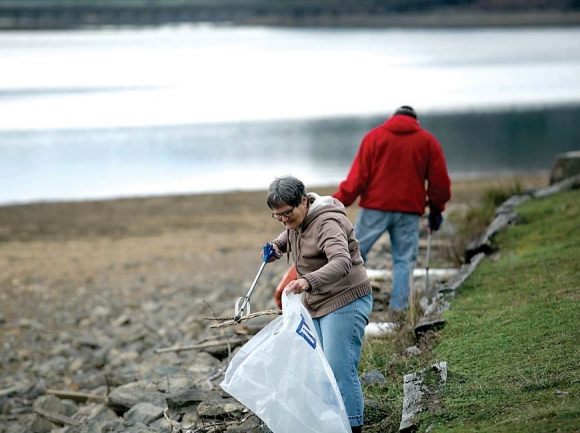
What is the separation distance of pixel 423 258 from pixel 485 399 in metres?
5.00

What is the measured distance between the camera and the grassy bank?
14.3ft

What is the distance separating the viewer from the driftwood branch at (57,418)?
7.19 m

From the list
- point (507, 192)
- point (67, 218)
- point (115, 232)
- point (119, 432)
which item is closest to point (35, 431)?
point (119, 432)

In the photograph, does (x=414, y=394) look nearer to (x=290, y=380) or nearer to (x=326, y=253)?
(x=290, y=380)

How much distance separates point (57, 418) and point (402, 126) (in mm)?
3746

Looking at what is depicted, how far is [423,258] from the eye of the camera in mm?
9562

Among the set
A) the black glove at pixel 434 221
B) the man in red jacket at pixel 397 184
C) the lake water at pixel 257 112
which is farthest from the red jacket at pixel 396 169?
the lake water at pixel 257 112

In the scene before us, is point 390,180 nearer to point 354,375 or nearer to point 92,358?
point 354,375

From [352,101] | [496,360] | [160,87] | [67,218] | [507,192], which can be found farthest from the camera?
[160,87]

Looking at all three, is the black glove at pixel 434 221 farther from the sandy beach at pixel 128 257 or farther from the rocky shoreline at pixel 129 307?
the sandy beach at pixel 128 257

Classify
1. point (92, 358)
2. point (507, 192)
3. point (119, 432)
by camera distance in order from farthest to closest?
point (507, 192) → point (92, 358) → point (119, 432)

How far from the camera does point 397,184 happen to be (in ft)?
23.6

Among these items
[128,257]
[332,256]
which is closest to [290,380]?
[332,256]

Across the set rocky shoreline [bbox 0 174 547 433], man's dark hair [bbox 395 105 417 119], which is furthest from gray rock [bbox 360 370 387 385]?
man's dark hair [bbox 395 105 417 119]
